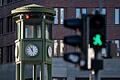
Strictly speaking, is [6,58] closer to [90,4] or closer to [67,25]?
[90,4]

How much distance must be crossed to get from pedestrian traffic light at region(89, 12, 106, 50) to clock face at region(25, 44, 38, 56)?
643 inches

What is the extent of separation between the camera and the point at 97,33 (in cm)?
1224

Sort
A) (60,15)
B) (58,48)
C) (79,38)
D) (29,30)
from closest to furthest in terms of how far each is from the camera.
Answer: (79,38), (29,30), (58,48), (60,15)

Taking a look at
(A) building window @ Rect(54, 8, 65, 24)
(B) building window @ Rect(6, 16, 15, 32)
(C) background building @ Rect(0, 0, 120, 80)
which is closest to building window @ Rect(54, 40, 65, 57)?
(C) background building @ Rect(0, 0, 120, 80)

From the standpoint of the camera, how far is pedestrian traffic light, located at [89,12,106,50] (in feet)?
40.2

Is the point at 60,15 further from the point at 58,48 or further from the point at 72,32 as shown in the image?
the point at 58,48

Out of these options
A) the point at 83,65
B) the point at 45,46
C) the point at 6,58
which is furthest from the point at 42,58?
the point at 6,58

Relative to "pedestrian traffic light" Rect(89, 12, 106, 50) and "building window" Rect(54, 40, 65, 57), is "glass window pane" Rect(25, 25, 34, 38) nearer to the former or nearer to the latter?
"pedestrian traffic light" Rect(89, 12, 106, 50)

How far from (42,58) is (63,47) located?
2685cm

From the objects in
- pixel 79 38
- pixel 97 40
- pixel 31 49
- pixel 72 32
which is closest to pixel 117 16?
pixel 72 32

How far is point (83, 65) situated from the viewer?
40.8ft

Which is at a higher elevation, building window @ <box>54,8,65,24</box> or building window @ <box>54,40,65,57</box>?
building window @ <box>54,8,65,24</box>

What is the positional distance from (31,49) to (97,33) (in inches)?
645

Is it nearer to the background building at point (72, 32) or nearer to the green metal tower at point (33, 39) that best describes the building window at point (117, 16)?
the background building at point (72, 32)
